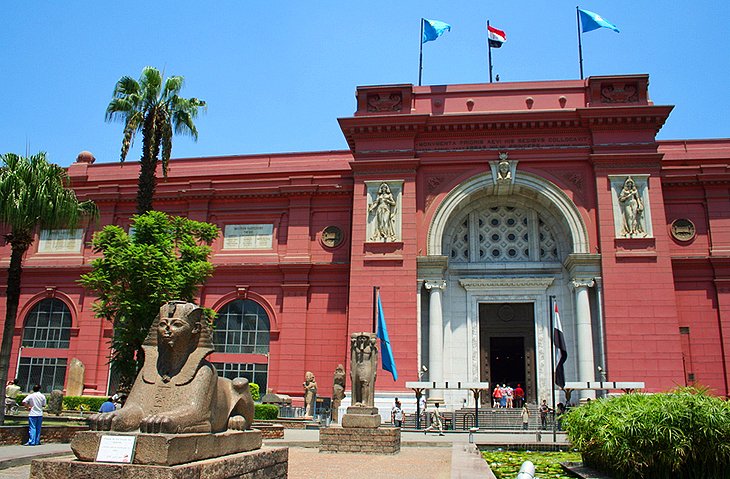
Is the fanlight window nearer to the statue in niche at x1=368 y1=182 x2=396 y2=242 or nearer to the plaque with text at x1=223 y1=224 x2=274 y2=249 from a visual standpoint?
the statue in niche at x1=368 y1=182 x2=396 y2=242

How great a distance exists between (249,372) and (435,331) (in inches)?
334

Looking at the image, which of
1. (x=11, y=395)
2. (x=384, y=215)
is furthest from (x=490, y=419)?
(x=11, y=395)

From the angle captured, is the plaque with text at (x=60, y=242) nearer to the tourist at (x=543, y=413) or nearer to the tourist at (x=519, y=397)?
the tourist at (x=519, y=397)

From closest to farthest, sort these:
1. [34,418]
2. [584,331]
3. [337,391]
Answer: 1. [34,418]
2. [337,391]
3. [584,331]

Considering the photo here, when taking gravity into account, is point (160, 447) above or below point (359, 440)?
above

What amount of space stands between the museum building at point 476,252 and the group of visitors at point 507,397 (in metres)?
0.70

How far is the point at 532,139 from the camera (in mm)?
25922

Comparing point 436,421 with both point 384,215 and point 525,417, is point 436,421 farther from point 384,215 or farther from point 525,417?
point 384,215

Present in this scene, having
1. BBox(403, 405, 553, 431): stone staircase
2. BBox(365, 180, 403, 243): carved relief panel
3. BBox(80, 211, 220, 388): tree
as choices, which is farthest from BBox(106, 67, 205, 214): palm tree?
BBox(403, 405, 553, 431): stone staircase

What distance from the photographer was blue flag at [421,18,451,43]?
29844mm

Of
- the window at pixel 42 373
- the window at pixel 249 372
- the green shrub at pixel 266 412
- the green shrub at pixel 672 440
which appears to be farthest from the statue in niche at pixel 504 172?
the window at pixel 42 373

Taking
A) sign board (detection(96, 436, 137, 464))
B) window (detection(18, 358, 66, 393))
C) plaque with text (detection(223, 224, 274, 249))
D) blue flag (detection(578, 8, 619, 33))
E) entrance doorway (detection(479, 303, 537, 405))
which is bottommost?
sign board (detection(96, 436, 137, 464))

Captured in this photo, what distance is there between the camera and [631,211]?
24406 mm

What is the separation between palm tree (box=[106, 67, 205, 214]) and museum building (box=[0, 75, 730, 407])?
3872 mm
